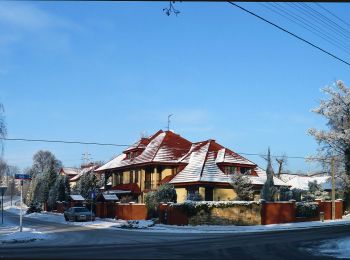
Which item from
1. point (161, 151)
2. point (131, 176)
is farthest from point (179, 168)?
point (131, 176)

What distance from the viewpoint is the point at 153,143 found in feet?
213

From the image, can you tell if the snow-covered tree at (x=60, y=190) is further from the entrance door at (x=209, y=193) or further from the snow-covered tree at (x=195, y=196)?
the entrance door at (x=209, y=193)

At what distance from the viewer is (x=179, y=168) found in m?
58.2

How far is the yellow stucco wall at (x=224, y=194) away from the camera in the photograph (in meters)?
51.3

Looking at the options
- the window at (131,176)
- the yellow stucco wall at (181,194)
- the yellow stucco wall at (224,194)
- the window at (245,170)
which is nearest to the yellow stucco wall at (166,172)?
the yellow stucco wall at (181,194)

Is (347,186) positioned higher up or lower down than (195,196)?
higher up

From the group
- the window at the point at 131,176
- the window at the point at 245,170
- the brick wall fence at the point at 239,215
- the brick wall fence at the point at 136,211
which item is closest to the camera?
the brick wall fence at the point at 239,215

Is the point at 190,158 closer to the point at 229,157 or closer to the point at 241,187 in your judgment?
the point at 229,157

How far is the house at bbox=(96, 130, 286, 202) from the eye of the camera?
169 feet

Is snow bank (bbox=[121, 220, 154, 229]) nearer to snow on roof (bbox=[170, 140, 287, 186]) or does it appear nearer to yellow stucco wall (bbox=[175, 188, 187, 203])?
snow on roof (bbox=[170, 140, 287, 186])

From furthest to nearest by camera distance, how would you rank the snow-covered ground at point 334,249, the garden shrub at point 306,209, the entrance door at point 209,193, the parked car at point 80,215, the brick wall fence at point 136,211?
the entrance door at point 209,193, the parked car at point 80,215, the brick wall fence at point 136,211, the garden shrub at point 306,209, the snow-covered ground at point 334,249

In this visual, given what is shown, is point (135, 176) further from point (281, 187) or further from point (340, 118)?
point (340, 118)

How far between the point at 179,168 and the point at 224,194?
8.02m

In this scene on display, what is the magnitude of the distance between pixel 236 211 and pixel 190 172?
12.5 m
